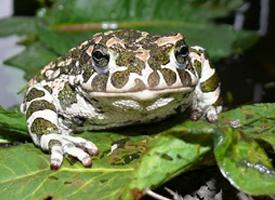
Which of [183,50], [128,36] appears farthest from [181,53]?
[128,36]

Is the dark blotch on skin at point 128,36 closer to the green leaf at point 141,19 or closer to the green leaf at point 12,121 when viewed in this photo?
the green leaf at point 12,121

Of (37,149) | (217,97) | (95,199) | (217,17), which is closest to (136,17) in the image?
(217,17)

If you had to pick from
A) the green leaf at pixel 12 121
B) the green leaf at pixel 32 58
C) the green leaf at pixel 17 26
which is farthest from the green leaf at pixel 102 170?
the green leaf at pixel 17 26

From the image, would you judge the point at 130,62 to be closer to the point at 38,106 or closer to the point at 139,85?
the point at 139,85

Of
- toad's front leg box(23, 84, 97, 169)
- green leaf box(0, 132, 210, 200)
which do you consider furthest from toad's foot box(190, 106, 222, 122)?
toad's front leg box(23, 84, 97, 169)

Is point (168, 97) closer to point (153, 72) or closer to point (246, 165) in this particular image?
point (153, 72)
